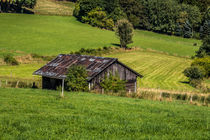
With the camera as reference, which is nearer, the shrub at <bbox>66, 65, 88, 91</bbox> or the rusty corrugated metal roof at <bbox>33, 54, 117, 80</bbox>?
the shrub at <bbox>66, 65, 88, 91</bbox>

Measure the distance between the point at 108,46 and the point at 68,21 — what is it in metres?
43.3

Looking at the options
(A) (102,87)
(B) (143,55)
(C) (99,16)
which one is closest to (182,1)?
(C) (99,16)

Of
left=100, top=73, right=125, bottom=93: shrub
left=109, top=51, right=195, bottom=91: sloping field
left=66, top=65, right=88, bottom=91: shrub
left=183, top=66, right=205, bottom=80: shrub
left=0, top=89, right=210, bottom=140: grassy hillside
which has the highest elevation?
left=0, top=89, right=210, bottom=140: grassy hillside

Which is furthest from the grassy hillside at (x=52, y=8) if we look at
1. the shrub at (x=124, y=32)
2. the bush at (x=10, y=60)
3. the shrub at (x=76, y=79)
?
the shrub at (x=76, y=79)

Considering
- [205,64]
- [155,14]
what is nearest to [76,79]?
[205,64]

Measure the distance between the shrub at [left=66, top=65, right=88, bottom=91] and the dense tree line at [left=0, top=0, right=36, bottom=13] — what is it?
90824 millimetres

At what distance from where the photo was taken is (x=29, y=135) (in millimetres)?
12422

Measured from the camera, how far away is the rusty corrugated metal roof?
129 ft

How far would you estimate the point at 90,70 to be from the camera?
129ft

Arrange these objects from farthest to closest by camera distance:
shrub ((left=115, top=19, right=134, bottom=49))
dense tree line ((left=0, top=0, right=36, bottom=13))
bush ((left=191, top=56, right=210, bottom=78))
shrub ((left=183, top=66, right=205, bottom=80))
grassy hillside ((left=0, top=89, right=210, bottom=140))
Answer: dense tree line ((left=0, top=0, right=36, bottom=13)) < shrub ((left=115, top=19, right=134, bottom=49)) < bush ((left=191, top=56, right=210, bottom=78)) < shrub ((left=183, top=66, right=205, bottom=80)) < grassy hillside ((left=0, top=89, right=210, bottom=140))

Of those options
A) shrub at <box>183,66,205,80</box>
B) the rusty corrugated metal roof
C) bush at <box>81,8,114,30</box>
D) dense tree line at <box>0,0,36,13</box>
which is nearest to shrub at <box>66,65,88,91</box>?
the rusty corrugated metal roof

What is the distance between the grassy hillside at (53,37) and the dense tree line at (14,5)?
17.2 feet

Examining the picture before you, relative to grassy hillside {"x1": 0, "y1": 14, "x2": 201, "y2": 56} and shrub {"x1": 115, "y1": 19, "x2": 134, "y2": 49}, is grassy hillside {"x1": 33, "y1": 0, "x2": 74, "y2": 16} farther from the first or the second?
shrub {"x1": 115, "y1": 19, "x2": 134, "y2": 49}

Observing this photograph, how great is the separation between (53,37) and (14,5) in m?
40.5
